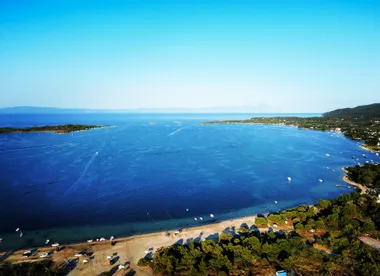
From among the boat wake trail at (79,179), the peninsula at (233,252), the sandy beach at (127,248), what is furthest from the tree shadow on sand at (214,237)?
the boat wake trail at (79,179)

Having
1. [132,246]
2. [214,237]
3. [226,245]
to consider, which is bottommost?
[132,246]

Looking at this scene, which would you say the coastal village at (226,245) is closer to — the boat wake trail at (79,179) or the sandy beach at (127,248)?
the sandy beach at (127,248)

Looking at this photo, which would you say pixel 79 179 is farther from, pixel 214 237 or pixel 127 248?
pixel 214 237

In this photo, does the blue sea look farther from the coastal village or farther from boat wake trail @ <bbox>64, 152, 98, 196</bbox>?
the coastal village

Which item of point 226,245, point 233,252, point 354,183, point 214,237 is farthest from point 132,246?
point 354,183

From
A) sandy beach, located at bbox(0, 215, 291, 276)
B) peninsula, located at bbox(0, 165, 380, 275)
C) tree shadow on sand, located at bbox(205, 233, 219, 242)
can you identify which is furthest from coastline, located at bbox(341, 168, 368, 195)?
A: tree shadow on sand, located at bbox(205, 233, 219, 242)

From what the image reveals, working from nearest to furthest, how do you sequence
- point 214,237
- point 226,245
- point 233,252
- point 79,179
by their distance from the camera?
point 233,252 < point 226,245 < point 214,237 < point 79,179

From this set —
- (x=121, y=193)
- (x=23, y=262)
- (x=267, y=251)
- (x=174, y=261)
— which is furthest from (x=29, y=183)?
(x=267, y=251)

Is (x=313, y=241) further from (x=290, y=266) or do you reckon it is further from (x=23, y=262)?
(x=23, y=262)
